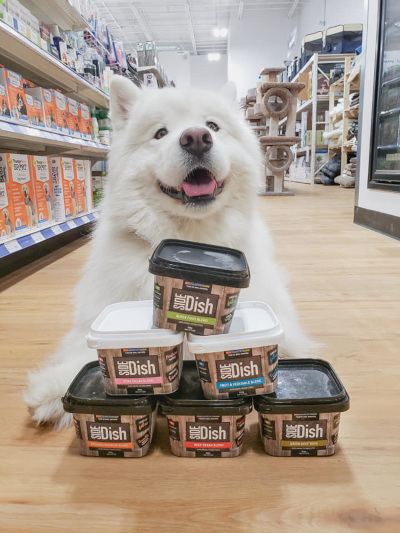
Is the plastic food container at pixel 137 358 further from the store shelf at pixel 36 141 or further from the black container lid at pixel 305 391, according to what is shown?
the store shelf at pixel 36 141

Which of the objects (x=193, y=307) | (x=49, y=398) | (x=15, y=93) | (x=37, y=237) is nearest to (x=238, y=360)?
(x=193, y=307)

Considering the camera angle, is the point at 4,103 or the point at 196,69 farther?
the point at 196,69

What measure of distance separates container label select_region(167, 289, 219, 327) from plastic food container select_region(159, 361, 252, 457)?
0.19m

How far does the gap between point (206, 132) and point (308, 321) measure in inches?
38.6

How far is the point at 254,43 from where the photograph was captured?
55.0 ft

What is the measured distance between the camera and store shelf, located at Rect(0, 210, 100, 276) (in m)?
2.57

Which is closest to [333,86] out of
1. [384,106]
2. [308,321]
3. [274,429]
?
[384,106]

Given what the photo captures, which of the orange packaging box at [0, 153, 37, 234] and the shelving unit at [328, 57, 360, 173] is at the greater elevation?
the shelving unit at [328, 57, 360, 173]

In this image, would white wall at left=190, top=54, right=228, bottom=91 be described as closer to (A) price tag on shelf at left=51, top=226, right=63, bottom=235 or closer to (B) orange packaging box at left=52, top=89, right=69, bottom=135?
(B) orange packaging box at left=52, top=89, right=69, bottom=135

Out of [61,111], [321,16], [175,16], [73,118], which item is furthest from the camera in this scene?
[175,16]

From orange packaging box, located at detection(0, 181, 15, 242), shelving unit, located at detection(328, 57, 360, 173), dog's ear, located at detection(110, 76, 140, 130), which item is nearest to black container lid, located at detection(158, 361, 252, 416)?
dog's ear, located at detection(110, 76, 140, 130)

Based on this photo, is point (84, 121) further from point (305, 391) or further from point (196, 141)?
point (305, 391)

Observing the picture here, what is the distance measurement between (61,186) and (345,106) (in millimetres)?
7540

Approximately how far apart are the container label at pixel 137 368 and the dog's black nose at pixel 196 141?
27.9 inches
